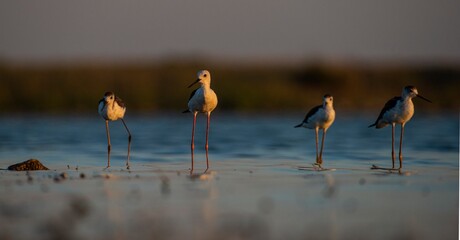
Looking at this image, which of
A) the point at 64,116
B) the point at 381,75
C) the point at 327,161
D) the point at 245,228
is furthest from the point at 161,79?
the point at 245,228

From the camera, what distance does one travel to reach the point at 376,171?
11578 mm

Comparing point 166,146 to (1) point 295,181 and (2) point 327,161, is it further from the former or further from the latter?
(1) point 295,181

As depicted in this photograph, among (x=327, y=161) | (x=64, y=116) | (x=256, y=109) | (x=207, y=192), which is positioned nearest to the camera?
(x=207, y=192)

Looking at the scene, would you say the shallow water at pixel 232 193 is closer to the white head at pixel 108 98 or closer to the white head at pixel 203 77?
the white head at pixel 108 98

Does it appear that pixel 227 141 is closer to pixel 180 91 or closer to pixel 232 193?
pixel 232 193

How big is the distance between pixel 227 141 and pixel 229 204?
34.1 ft

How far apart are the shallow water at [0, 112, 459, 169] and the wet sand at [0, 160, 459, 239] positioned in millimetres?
2131

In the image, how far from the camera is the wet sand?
22.4 feet

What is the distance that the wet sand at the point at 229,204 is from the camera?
6836 mm

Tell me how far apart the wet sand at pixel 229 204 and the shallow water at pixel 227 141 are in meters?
2.13

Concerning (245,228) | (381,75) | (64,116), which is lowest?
(245,228)

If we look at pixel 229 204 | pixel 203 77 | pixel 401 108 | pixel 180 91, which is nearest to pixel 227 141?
pixel 203 77

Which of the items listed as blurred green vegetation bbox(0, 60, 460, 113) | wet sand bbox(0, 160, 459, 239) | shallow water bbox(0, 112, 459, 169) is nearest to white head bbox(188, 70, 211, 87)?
shallow water bbox(0, 112, 459, 169)

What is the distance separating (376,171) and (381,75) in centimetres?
3677
